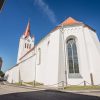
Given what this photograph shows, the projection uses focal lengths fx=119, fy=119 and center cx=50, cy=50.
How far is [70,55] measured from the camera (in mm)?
18938

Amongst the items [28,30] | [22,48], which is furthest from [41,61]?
[28,30]

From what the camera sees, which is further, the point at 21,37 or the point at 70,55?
the point at 21,37

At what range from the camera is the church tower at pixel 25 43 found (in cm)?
4331

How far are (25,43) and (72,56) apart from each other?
95.4 feet

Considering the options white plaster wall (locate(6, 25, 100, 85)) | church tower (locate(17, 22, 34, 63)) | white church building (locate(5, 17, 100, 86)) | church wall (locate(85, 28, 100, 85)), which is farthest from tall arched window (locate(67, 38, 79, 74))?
church tower (locate(17, 22, 34, 63))

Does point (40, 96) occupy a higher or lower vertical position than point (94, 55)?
lower

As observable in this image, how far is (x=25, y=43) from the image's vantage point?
44.7 m

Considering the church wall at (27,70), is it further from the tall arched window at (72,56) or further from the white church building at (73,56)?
the tall arched window at (72,56)

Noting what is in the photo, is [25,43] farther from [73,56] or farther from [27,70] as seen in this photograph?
[73,56]

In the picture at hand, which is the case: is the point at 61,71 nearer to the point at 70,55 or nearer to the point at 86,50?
the point at 70,55

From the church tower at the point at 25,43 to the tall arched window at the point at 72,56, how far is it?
26703mm

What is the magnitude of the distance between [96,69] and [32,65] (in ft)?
46.9

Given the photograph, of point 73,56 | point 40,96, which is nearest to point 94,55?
point 73,56

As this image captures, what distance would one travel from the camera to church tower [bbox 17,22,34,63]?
43.3 metres
